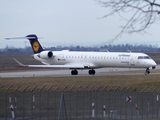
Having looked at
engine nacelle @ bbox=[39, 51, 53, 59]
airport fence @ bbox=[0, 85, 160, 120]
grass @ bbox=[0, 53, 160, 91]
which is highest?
airport fence @ bbox=[0, 85, 160, 120]

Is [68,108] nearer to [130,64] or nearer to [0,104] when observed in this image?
[0,104]

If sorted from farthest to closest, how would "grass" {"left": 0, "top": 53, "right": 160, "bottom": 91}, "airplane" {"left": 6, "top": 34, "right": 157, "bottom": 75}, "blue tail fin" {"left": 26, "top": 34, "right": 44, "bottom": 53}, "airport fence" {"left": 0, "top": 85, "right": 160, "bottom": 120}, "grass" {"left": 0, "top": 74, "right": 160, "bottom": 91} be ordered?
1. "blue tail fin" {"left": 26, "top": 34, "right": 44, "bottom": 53}
2. "airplane" {"left": 6, "top": 34, "right": 157, "bottom": 75}
3. "grass" {"left": 0, "top": 53, "right": 160, "bottom": 91}
4. "grass" {"left": 0, "top": 74, "right": 160, "bottom": 91}
5. "airport fence" {"left": 0, "top": 85, "right": 160, "bottom": 120}

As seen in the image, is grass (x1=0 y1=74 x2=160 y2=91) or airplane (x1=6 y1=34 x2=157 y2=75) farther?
airplane (x1=6 y1=34 x2=157 y2=75)

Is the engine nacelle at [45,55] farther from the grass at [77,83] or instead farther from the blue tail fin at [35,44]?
the grass at [77,83]

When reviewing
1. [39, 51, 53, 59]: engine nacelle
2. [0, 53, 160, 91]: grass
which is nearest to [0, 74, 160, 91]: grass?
[0, 53, 160, 91]: grass

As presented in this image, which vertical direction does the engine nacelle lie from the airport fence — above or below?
below

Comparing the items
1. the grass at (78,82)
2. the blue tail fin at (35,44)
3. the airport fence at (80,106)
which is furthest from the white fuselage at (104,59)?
the airport fence at (80,106)

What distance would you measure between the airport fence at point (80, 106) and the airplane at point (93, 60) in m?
29.4

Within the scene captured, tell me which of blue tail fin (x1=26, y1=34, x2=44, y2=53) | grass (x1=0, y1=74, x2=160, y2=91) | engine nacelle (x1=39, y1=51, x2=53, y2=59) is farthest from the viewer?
blue tail fin (x1=26, y1=34, x2=44, y2=53)

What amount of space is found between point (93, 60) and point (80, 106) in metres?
32.4

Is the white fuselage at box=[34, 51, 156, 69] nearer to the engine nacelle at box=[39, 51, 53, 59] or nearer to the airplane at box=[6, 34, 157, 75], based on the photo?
the airplane at box=[6, 34, 157, 75]

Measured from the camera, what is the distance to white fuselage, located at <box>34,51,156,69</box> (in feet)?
161

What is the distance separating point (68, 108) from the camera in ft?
58.6

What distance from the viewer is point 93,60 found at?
165 feet
